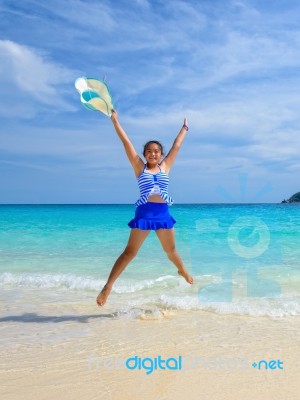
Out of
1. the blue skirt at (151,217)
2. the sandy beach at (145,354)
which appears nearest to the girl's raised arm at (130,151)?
the blue skirt at (151,217)

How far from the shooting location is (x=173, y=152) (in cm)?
521

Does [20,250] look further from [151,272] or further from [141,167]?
[141,167]

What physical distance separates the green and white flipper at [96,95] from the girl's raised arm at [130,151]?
0.16 meters

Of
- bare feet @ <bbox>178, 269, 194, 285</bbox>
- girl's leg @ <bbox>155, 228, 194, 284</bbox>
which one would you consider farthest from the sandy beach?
girl's leg @ <bbox>155, 228, 194, 284</bbox>

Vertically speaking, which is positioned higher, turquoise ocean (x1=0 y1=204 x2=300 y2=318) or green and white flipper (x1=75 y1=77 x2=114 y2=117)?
green and white flipper (x1=75 y1=77 x2=114 y2=117)

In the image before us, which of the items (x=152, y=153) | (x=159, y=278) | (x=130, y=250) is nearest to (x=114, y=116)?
(x=152, y=153)

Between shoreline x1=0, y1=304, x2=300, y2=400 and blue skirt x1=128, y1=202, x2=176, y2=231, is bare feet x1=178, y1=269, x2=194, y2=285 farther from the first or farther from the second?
blue skirt x1=128, y1=202, x2=176, y2=231

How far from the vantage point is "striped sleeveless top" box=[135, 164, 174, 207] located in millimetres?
4941

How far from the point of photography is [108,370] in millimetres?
3455

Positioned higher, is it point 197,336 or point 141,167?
point 141,167

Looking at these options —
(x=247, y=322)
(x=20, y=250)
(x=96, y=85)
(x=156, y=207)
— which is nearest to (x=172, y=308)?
(x=247, y=322)

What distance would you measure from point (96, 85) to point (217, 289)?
12.1 feet

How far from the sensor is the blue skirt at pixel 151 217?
4891 millimetres

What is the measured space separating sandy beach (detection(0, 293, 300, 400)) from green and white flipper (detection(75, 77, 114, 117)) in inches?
95.5
